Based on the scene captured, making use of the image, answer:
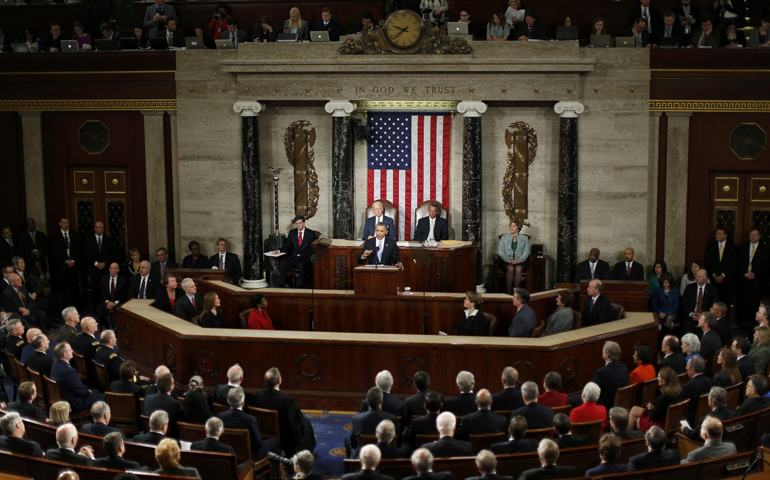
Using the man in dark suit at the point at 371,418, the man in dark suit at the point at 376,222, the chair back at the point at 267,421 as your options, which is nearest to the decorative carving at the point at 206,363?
the chair back at the point at 267,421

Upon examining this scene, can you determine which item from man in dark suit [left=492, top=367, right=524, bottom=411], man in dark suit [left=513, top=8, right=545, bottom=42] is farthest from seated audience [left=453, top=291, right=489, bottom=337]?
man in dark suit [left=513, top=8, right=545, bottom=42]

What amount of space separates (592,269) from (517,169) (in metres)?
2.38

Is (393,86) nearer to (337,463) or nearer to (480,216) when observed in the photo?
(480,216)

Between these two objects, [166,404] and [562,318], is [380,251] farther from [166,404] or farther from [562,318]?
[166,404]

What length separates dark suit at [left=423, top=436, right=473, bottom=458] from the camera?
23.1ft

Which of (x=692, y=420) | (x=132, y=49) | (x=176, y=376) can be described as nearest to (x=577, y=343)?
(x=692, y=420)

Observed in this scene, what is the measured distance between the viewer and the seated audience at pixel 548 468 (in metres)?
6.37

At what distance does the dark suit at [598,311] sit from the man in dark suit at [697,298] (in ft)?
7.26

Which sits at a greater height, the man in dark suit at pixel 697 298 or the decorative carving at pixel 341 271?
the decorative carving at pixel 341 271

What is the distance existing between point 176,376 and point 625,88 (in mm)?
9256

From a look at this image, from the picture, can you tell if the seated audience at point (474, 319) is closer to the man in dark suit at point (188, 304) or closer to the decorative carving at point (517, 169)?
the man in dark suit at point (188, 304)

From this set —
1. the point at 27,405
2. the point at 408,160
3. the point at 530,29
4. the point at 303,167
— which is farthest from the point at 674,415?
the point at 303,167

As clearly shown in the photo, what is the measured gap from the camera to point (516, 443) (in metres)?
7.11

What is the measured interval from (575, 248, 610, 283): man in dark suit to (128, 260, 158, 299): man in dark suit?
7220 mm
